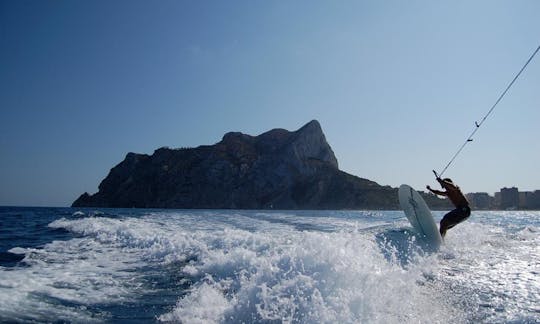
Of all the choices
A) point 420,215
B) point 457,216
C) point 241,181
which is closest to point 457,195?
point 457,216

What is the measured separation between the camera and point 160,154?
438 ft

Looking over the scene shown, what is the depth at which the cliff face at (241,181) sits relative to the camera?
393 feet

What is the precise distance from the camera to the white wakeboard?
1383 cm

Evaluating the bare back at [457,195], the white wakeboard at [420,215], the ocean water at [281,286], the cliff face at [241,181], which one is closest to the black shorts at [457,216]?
the bare back at [457,195]

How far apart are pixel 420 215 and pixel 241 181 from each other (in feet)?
364

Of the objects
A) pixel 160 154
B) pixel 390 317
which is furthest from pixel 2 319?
pixel 160 154

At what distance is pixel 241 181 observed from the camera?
124 meters

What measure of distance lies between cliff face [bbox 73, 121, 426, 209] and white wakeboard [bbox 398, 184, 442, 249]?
322 feet

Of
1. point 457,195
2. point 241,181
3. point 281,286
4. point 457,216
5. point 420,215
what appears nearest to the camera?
point 281,286

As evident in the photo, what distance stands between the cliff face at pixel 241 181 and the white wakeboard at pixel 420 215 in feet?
322

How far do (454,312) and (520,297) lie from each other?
1755 mm

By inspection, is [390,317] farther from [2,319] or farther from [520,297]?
[2,319]

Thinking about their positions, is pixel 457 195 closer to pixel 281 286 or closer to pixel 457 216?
pixel 457 216

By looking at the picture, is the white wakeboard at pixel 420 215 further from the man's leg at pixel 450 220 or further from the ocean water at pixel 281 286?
the ocean water at pixel 281 286
